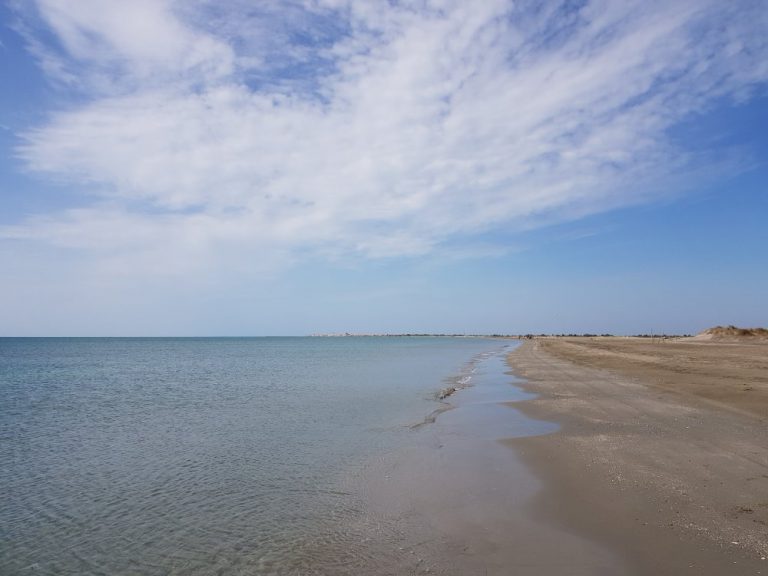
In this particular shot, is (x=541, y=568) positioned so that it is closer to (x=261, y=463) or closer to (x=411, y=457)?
(x=411, y=457)

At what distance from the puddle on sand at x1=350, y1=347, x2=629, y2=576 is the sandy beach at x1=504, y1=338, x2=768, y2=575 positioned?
1.38 feet

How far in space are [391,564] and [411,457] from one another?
529 centimetres

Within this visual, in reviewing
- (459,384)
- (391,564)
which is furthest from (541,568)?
(459,384)

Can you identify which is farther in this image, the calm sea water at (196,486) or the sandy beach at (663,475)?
the calm sea water at (196,486)

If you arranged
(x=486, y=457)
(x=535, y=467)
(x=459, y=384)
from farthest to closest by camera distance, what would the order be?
(x=459, y=384), (x=486, y=457), (x=535, y=467)

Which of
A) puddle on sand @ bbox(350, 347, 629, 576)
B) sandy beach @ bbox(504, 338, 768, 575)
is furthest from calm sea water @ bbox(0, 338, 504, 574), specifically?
sandy beach @ bbox(504, 338, 768, 575)

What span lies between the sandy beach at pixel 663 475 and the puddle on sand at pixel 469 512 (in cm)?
42

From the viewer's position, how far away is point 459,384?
27.7m

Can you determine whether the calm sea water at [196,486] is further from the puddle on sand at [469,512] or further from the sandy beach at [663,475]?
the sandy beach at [663,475]

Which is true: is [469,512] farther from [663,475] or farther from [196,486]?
[196,486]

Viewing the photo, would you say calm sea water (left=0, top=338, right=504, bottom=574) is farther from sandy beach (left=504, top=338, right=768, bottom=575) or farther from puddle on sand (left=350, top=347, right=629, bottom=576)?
sandy beach (left=504, top=338, right=768, bottom=575)

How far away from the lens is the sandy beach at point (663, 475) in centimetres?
585

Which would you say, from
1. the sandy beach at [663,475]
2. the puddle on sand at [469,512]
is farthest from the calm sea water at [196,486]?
the sandy beach at [663,475]

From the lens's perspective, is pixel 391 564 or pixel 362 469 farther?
pixel 362 469
